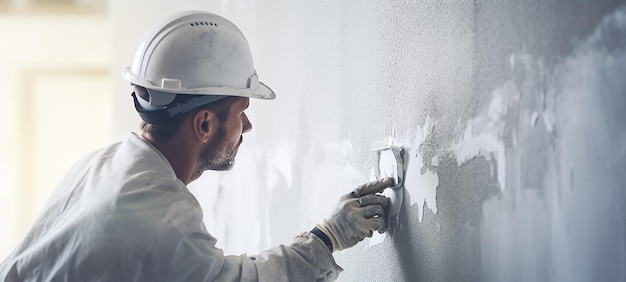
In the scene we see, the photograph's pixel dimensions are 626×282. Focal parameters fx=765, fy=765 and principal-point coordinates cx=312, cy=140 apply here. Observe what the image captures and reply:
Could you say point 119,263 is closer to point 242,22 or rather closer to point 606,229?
point 606,229

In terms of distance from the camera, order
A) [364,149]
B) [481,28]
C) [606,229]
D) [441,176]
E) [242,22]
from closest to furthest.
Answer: [606,229]
[481,28]
[441,176]
[364,149]
[242,22]

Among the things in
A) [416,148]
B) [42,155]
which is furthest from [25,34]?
[416,148]

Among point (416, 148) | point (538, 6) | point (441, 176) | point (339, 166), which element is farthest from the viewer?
point (339, 166)

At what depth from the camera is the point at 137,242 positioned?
1.56 m

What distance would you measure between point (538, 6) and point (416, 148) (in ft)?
1.68

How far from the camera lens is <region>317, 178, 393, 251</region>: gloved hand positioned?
172 cm

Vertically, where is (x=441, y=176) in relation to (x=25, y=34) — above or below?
below

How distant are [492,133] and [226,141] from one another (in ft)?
2.28

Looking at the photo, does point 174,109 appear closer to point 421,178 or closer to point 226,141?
point 226,141

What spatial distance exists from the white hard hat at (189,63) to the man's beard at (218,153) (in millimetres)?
95

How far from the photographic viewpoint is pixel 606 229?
1.07 metres

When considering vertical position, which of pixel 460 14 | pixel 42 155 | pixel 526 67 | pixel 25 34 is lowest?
pixel 42 155

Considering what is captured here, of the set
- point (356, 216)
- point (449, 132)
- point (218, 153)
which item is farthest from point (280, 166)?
point (449, 132)

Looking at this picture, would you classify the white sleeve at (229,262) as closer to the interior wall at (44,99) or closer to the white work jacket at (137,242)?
the white work jacket at (137,242)
